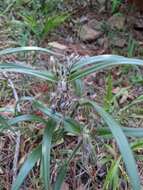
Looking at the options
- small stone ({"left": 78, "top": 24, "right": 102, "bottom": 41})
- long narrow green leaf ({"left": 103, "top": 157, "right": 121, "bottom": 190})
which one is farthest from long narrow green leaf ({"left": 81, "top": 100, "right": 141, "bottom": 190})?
small stone ({"left": 78, "top": 24, "right": 102, "bottom": 41})

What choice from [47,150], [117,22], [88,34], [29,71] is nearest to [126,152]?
[47,150]

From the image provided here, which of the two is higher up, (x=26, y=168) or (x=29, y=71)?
(x=29, y=71)

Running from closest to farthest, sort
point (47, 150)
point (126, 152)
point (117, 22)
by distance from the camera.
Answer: point (126, 152)
point (47, 150)
point (117, 22)

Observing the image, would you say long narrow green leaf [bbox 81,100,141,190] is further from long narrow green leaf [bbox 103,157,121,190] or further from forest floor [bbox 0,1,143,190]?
long narrow green leaf [bbox 103,157,121,190]

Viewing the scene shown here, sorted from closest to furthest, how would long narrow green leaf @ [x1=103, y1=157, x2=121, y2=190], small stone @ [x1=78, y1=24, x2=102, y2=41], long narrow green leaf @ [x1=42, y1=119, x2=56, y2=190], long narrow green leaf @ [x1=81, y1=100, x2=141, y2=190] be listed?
long narrow green leaf @ [x1=81, y1=100, x2=141, y2=190], long narrow green leaf @ [x1=42, y1=119, x2=56, y2=190], long narrow green leaf @ [x1=103, y1=157, x2=121, y2=190], small stone @ [x1=78, y1=24, x2=102, y2=41]

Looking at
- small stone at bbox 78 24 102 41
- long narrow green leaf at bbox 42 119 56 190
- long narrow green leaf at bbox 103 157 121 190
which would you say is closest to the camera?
long narrow green leaf at bbox 42 119 56 190

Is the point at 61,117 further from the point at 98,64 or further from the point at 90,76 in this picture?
the point at 90,76

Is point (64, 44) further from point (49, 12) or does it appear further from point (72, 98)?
point (72, 98)
